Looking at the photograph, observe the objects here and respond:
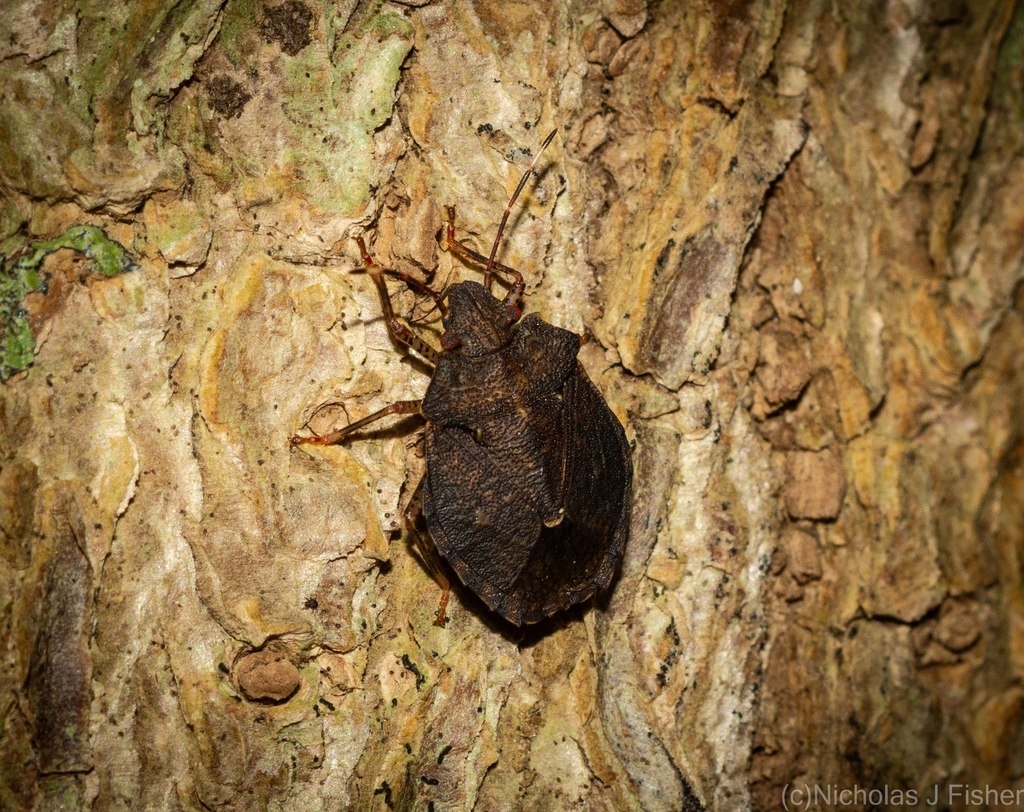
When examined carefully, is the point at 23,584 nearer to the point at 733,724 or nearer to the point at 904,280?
the point at 733,724

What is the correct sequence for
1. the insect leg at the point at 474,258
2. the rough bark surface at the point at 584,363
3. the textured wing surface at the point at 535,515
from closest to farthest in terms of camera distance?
the rough bark surface at the point at 584,363 → the textured wing surface at the point at 535,515 → the insect leg at the point at 474,258

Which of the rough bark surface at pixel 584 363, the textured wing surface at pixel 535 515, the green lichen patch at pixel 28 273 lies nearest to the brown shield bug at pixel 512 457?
the textured wing surface at pixel 535 515

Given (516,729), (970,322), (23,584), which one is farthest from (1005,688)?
(23,584)

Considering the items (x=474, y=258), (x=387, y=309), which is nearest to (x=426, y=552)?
(x=387, y=309)

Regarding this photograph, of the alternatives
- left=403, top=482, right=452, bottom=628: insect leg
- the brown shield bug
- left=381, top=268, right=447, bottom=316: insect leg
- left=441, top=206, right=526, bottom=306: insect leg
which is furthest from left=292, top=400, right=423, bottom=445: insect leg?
left=441, top=206, right=526, bottom=306: insect leg

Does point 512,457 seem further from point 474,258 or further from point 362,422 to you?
point 474,258

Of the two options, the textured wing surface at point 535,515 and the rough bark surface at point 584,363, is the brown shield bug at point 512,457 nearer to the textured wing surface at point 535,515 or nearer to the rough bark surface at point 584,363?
the textured wing surface at point 535,515
